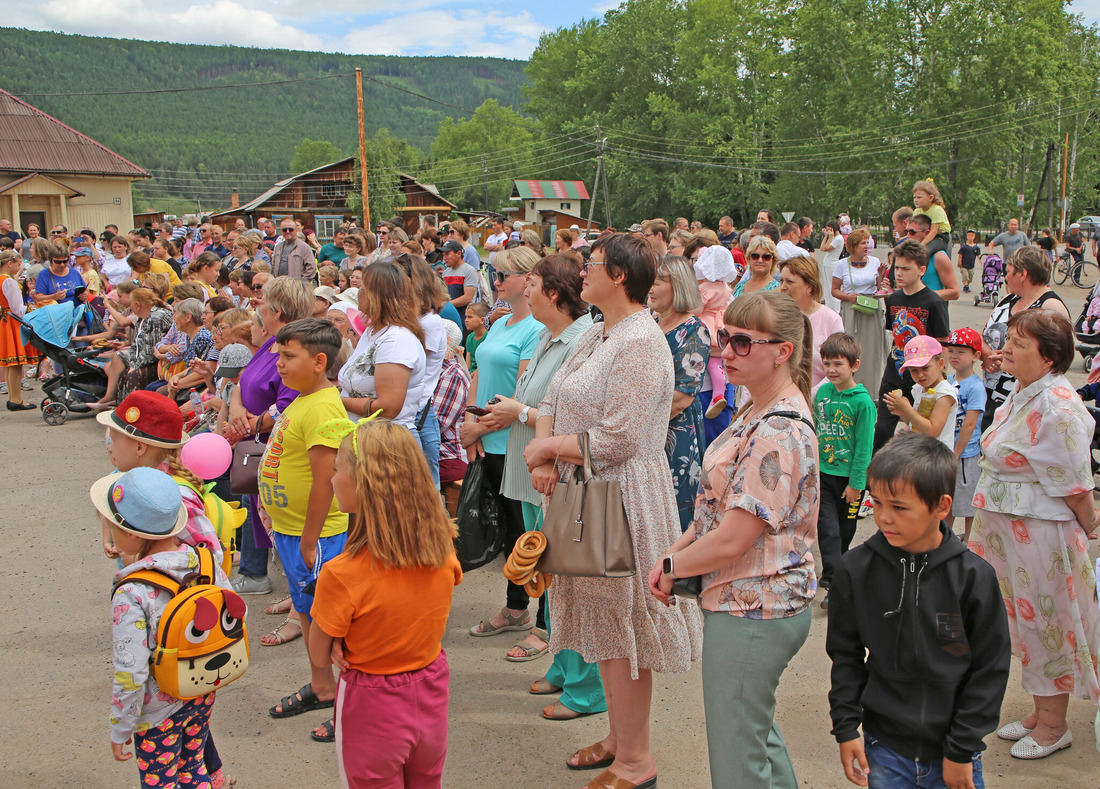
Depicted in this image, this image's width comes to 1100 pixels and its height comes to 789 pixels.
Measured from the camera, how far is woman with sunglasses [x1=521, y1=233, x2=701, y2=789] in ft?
10.0

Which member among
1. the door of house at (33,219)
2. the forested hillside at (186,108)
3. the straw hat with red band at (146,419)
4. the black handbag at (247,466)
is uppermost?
the forested hillside at (186,108)

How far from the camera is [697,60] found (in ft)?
200

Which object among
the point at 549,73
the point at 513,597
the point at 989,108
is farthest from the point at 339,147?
the point at 513,597

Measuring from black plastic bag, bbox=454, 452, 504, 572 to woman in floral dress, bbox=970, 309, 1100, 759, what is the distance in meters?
2.35

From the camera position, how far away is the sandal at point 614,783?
10.4 feet

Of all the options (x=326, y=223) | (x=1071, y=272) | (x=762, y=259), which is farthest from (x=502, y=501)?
(x=326, y=223)

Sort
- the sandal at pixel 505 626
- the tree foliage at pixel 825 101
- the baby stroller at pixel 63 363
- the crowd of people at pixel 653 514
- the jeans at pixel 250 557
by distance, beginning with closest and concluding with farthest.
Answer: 1. the crowd of people at pixel 653 514
2. the sandal at pixel 505 626
3. the jeans at pixel 250 557
4. the baby stroller at pixel 63 363
5. the tree foliage at pixel 825 101

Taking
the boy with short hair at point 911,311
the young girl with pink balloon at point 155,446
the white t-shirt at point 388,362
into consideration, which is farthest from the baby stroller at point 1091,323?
the young girl with pink balloon at point 155,446

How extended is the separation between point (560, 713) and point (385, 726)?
154 cm

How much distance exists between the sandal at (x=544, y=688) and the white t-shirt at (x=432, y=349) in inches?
63.7

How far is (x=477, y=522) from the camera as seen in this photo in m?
4.33

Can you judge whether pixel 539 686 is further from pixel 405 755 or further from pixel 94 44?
pixel 94 44

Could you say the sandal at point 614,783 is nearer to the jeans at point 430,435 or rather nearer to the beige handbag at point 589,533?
the beige handbag at point 589,533

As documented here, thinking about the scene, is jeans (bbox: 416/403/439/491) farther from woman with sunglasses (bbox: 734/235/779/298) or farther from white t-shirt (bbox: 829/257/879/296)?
white t-shirt (bbox: 829/257/879/296)
